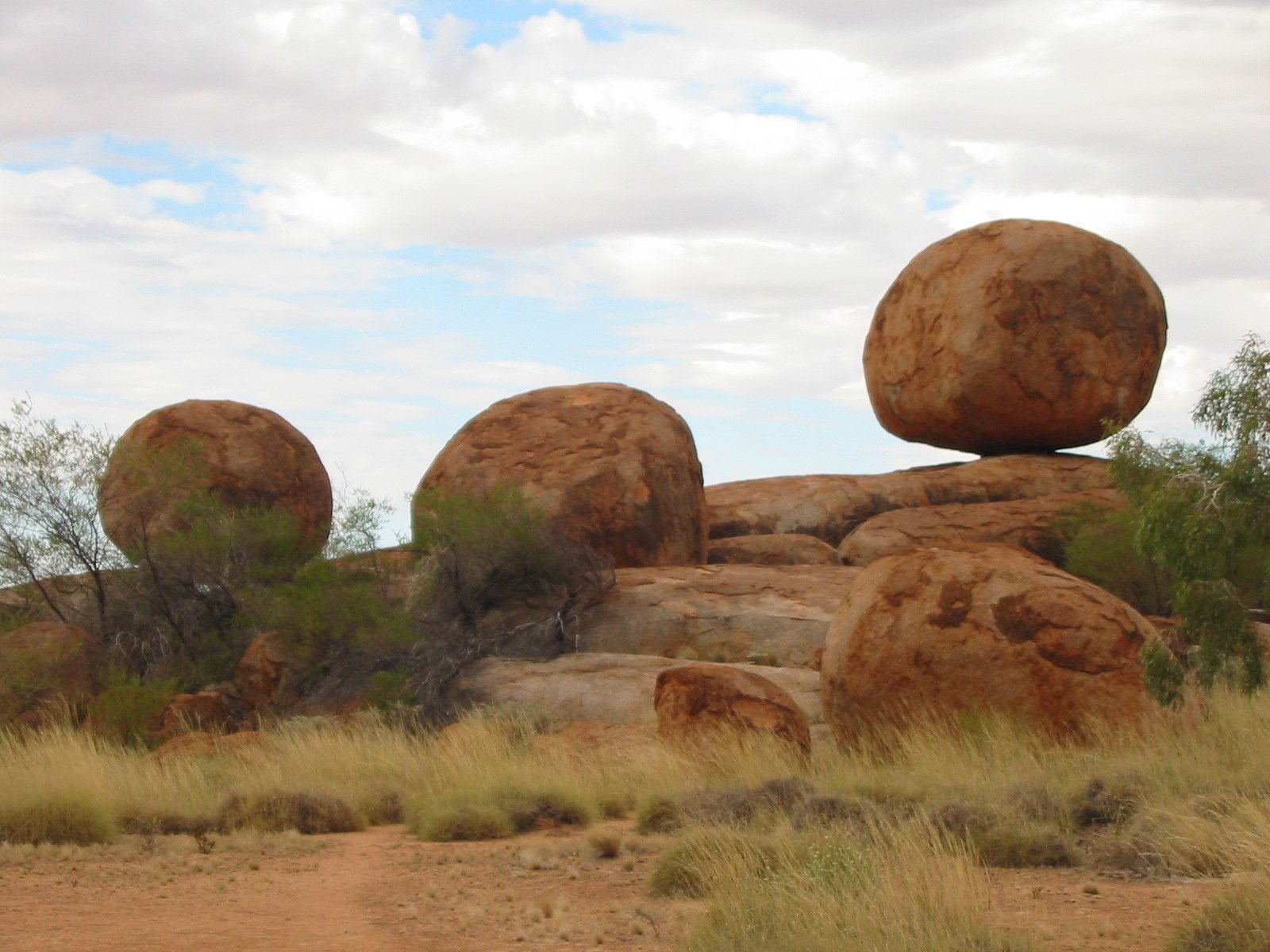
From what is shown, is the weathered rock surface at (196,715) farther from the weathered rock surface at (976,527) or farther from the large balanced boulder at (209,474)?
the weathered rock surface at (976,527)

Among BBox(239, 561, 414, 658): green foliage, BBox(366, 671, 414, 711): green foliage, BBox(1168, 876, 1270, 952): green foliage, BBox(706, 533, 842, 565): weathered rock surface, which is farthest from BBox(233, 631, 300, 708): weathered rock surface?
BBox(1168, 876, 1270, 952): green foliage

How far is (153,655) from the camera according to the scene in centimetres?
1991

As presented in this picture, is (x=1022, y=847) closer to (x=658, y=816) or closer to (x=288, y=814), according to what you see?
(x=658, y=816)

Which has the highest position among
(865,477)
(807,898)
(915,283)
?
(915,283)

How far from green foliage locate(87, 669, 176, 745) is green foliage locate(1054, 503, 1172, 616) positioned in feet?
38.9

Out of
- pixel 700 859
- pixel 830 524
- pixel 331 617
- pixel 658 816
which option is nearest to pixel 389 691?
pixel 331 617

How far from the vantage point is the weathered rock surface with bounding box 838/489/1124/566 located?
71.5 ft

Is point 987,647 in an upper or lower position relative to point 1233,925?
upper

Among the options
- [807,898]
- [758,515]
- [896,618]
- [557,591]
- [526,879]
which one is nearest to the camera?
[807,898]

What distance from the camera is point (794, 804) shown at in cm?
1066

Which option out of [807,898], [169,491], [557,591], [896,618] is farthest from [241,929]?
[169,491]

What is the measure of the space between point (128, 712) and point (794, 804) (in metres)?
9.49

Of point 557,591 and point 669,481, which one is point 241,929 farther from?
point 669,481

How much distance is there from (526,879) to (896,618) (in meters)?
4.55
